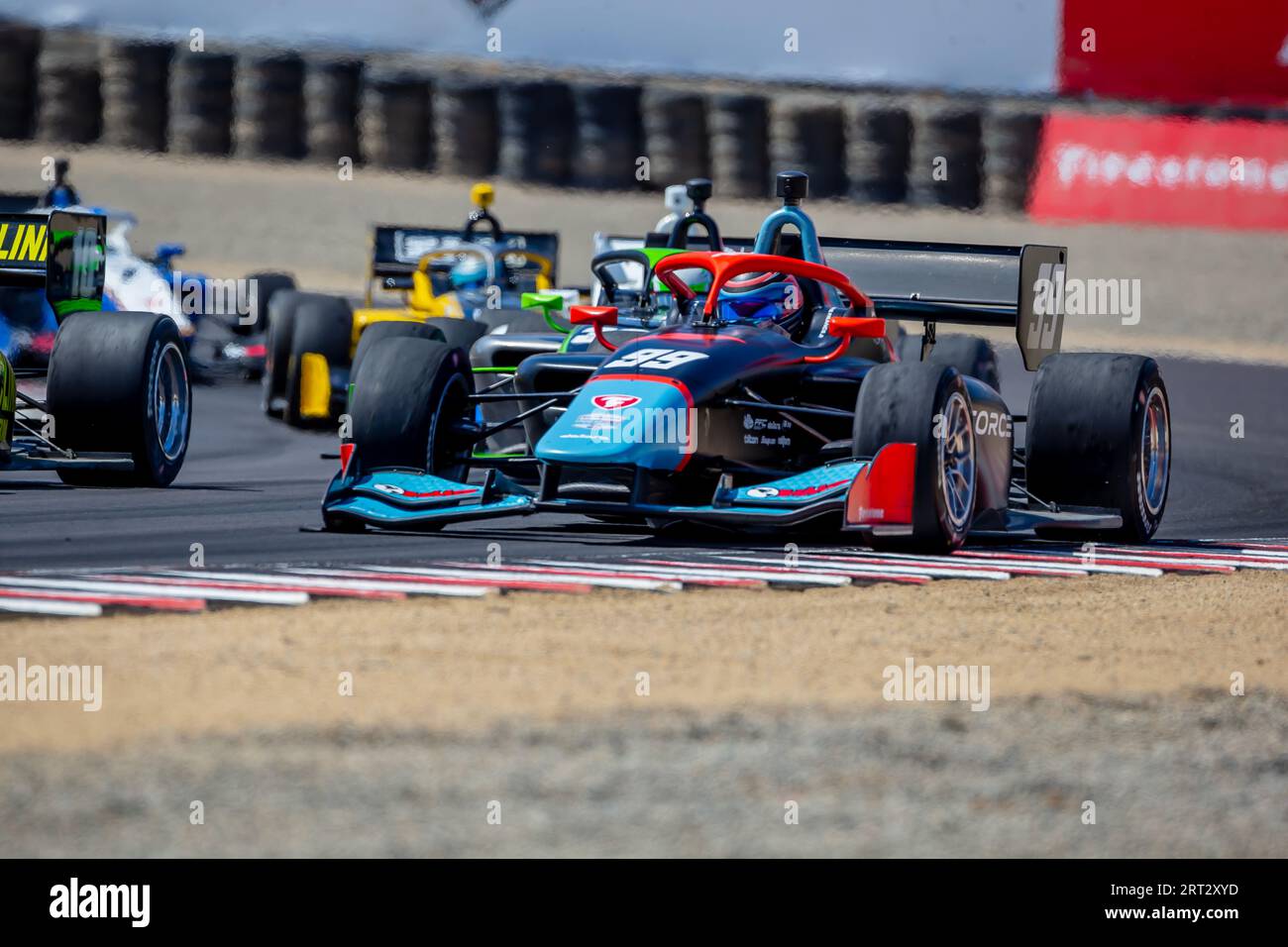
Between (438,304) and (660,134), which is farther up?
(660,134)

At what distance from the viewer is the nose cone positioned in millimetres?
9211

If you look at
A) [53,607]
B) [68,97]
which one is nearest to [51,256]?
[53,607]

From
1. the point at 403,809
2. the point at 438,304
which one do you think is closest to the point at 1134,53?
the point at 438,304

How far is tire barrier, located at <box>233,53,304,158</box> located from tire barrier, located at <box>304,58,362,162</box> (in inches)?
6.4

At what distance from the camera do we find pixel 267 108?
3428 cm

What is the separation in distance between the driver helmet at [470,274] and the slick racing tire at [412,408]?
7.71 meters

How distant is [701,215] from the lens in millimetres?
12414

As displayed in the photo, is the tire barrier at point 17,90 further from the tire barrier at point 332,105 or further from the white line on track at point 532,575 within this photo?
the white line on track at point 532,575

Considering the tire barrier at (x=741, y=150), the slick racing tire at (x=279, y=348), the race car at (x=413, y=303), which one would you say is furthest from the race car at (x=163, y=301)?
the tire barrier at (x=741, y=150)

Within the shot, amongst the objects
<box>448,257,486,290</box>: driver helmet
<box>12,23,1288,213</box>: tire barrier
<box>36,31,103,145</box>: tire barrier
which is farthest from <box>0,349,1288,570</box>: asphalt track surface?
<box>36,31,103,145</box>: tire barrier

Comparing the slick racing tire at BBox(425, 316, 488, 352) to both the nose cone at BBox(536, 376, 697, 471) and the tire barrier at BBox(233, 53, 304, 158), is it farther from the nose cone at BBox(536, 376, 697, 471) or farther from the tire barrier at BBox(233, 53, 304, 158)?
the tire barrier at BBox(233, 53, 304, 158)

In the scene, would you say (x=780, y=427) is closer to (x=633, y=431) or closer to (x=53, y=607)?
(x=633, y=431)

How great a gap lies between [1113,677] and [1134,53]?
2515 centimetres

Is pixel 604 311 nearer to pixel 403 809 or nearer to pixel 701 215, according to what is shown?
pixel 701 215
